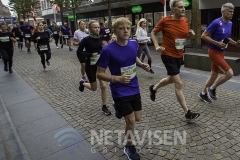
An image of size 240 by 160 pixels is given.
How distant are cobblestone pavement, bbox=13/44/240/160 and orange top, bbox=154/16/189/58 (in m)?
1.17

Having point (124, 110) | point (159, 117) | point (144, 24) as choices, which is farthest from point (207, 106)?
point (144, 24)

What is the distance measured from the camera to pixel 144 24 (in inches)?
318

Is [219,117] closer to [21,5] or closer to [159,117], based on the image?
[159,117]

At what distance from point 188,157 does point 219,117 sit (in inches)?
57.4

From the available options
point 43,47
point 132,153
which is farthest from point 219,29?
point 43,47

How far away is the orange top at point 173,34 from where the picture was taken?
400cm

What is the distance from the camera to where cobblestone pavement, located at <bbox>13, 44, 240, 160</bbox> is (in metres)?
3.21

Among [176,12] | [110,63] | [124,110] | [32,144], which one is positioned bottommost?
[32,144]

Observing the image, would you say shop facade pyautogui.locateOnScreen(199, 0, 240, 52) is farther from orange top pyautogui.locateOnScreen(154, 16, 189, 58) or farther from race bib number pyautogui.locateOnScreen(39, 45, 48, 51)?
orange top pyautogui.locateOnScreen(154, 16, 189, 58)

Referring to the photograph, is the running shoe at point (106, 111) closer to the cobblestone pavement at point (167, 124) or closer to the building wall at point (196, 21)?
the cobblestone pavement at point (167, 124)

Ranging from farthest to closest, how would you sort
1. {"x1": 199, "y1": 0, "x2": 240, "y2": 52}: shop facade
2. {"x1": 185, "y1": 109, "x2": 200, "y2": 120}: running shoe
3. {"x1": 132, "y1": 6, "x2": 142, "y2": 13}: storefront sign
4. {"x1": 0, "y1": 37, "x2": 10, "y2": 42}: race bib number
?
1. {"x1": 132, "y1": 6, "x2": 142, "y2": 13}: storefront sign
2. {"x1": 199, "y1": 0, "x2": 240, "y2": 52}: shop facade
3. {"x1": 0, "y1": 37, "x2": 10, "y2": 42}: race bib number
4. {"x1": 185, "y1": 109, "x2": 200, "y2": 120}: running shoe

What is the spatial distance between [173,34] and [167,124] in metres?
1.50

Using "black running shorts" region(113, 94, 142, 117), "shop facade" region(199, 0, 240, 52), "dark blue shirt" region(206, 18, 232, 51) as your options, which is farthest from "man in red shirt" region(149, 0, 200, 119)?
"shop facade" region(199, 0, 240, 52)

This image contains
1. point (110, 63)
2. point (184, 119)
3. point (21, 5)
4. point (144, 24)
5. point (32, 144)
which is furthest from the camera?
point (21, 5)
